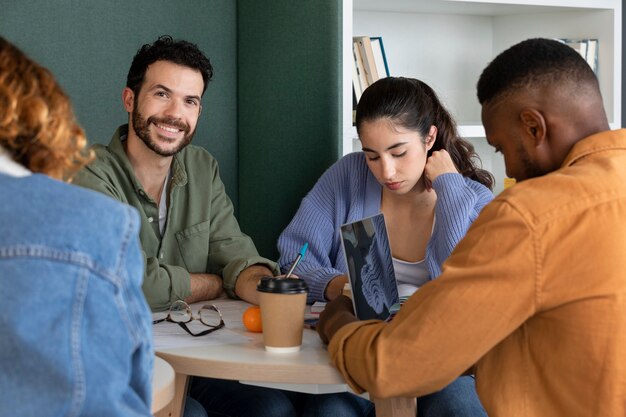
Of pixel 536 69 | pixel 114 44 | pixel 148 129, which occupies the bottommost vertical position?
pixel 148 129

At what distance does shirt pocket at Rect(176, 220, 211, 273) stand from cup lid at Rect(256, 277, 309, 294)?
83cm

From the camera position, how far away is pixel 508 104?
148 centimetres

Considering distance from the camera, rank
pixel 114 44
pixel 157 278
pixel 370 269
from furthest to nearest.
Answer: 1. pixel 114 44
2. pixel 157 278
3. pixel 370 269

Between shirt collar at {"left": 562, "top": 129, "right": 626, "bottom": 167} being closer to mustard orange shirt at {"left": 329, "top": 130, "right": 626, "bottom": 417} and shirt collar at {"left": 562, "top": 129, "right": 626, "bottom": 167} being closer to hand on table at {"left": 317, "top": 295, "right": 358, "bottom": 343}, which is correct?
mustard orange shirt at {"left": 329, "top": 130, "right": 626, "bottom": 417}

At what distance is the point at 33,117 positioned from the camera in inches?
38.7

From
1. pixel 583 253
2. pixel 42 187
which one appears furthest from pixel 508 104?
pixel 42 187

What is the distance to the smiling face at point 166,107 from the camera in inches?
94.8

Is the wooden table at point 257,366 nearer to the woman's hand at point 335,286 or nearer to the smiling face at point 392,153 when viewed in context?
the woman's hand at point 335,286

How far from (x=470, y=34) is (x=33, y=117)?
2779 mm

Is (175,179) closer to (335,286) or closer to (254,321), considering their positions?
(335,286)

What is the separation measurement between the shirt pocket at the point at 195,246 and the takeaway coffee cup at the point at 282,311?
793 millimetres

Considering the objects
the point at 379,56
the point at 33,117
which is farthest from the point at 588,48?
the point at 33,117

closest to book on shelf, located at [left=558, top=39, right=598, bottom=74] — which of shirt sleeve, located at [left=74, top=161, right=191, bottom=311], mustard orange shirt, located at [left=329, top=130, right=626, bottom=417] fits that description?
shirt sleeve, located at [left=74, top=161, right=191, bottom=311]

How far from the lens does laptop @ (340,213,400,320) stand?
1.73 meters
